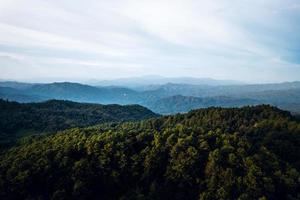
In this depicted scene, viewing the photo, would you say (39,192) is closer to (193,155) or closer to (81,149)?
(81,149)

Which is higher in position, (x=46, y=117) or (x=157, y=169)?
(x=157, y=169)

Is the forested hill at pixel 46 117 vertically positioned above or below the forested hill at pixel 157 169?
below

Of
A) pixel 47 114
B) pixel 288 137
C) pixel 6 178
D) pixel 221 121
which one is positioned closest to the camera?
pixel 6 178

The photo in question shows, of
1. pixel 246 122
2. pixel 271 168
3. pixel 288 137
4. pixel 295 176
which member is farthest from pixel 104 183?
pixel 246 122

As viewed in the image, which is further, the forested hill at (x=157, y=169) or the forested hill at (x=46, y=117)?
the forested hill at (x=46, y=117)
